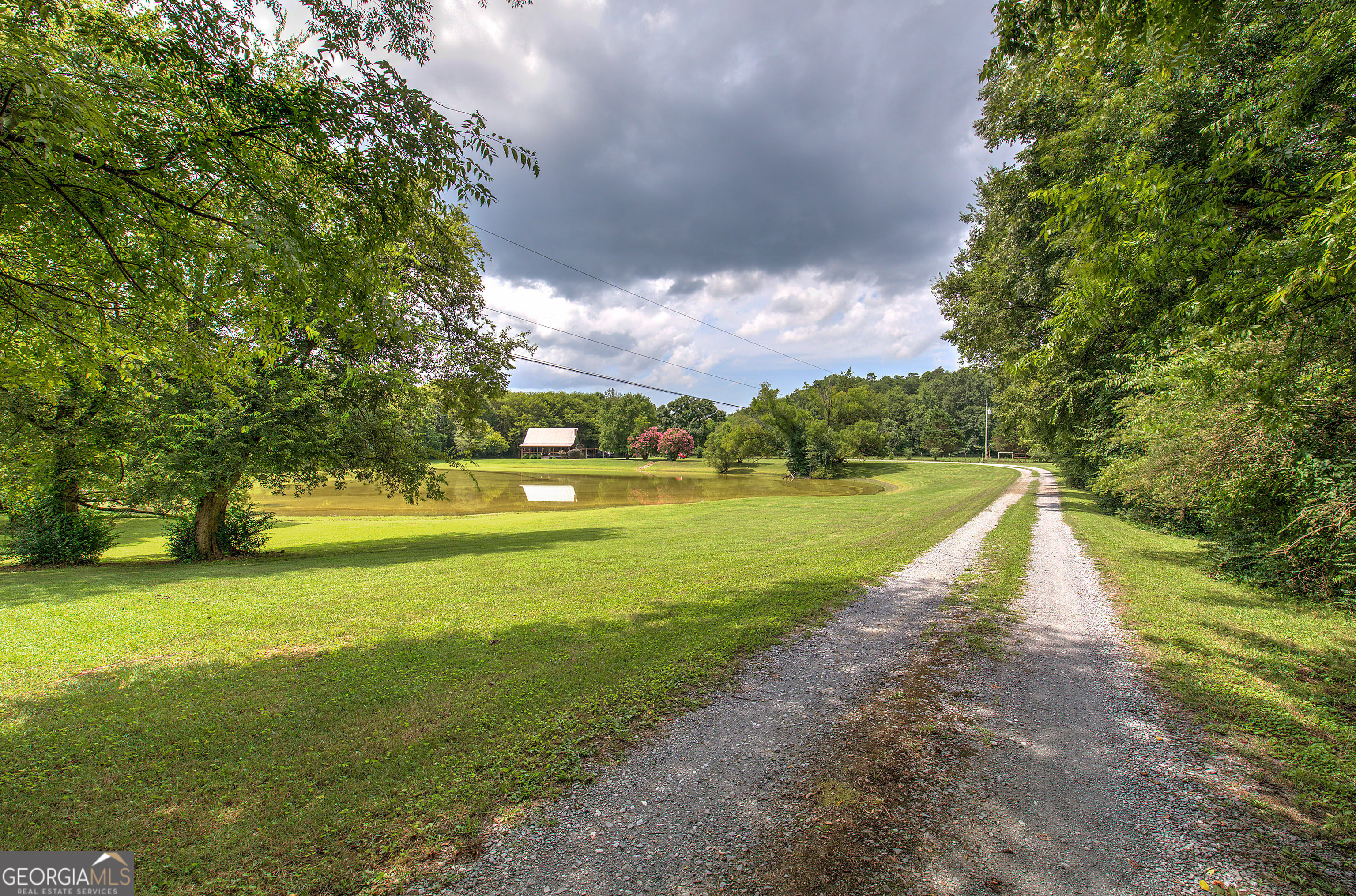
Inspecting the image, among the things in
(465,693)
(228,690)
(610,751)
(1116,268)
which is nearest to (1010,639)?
(1116,268)

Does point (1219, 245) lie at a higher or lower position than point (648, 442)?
lower

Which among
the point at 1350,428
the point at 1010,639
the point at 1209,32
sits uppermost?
the point at 1209,32

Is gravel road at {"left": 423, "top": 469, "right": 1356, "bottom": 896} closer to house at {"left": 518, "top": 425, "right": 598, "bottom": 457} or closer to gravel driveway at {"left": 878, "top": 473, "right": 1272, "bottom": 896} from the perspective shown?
gravel driveway at {"left": 878, "top": 473, "right": 1272, "bottom": 896}

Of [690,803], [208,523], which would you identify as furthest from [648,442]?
[690,803]

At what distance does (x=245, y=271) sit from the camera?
3902 mm

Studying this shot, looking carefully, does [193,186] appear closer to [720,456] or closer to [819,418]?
[720,456]

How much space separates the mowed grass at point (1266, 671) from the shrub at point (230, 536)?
59.5 feet

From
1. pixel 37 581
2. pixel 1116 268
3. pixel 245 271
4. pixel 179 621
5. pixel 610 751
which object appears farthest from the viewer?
pixel 37 581

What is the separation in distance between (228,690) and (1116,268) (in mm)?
9096

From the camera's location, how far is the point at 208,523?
13070mm

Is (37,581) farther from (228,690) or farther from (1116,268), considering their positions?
(1116,268)

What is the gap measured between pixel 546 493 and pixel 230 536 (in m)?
23.0

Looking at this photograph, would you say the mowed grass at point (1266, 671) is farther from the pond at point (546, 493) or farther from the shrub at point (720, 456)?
the shrub at point (720, 456)

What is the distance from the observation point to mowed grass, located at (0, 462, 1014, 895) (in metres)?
2.76
